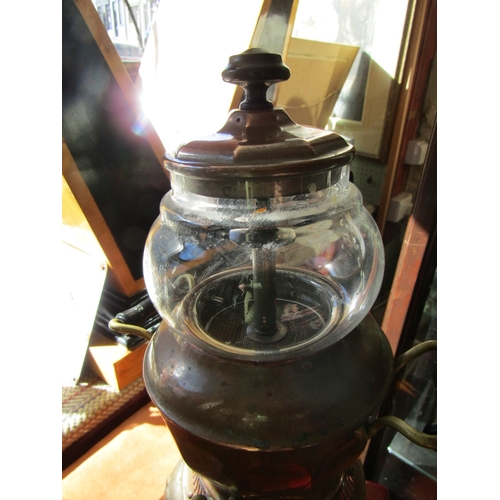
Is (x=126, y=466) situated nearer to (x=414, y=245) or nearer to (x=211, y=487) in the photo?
(x=211, y=487)

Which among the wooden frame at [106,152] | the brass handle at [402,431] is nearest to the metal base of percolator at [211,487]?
the brass handle at [402,431]

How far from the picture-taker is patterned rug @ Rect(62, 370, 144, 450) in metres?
0.96

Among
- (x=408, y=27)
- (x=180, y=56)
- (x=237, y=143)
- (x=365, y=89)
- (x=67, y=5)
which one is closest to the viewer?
(x=237, y=143)

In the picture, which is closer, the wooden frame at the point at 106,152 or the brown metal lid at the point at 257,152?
the brown metal lid at the point at 257,152

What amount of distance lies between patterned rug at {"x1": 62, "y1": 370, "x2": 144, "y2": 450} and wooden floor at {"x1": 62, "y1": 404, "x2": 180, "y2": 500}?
2.1 inches

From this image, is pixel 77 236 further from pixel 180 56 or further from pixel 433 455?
pixel 433 455

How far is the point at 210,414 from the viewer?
0.46 metres

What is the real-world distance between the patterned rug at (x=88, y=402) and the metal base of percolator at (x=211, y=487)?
34cm

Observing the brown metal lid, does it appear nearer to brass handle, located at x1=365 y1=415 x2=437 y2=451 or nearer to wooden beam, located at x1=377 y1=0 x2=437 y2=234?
brass handle, located at x1=365 y1=415 x2=437 y2=451

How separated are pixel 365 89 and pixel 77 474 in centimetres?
150

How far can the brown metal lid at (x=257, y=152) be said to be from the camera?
0.42 metres

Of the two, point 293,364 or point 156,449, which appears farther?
point 156,449

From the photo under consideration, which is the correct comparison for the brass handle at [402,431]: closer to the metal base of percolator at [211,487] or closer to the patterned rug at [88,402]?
the metal base of percolator at [211,487]

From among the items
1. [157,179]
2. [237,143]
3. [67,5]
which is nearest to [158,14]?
[67,5]
